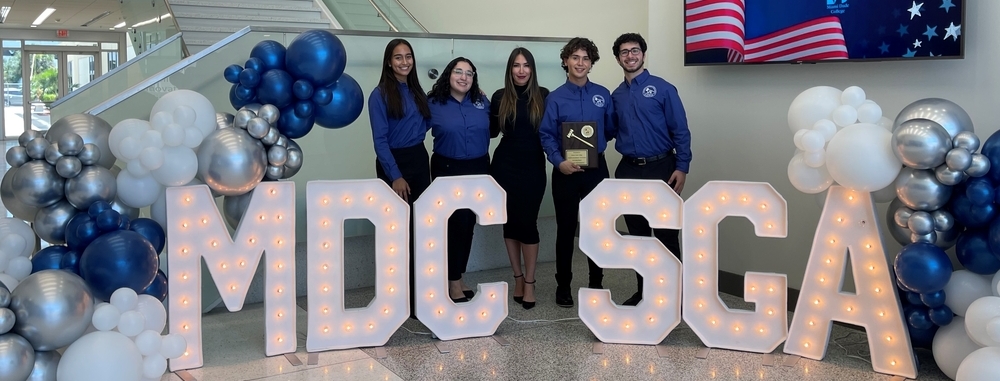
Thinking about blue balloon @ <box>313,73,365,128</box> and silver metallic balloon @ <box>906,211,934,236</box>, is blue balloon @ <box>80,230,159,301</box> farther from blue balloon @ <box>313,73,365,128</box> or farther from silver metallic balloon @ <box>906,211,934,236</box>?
silver metallic balloon @ <box>906,211,934,236</box>

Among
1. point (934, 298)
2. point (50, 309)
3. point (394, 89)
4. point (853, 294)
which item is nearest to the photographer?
point (50, 309)

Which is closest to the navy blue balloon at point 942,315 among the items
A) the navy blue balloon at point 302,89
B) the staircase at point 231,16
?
the navy blue balloon at point 302,89

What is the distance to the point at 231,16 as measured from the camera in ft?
26.3

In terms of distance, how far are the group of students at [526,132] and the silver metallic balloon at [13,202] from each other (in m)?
1.49

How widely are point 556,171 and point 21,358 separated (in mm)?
2567

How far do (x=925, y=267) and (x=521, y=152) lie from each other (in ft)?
6.36

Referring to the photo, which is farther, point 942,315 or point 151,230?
point 151,230

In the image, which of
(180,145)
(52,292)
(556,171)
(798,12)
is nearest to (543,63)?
(556,171)

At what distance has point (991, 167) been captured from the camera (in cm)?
299

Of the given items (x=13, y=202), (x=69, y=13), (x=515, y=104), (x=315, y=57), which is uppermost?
(x=69, y=13)

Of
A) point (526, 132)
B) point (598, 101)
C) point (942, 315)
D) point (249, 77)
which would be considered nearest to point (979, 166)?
point (942, 315)

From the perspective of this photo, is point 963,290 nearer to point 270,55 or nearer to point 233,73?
point 270,55

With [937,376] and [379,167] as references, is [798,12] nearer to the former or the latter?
[937,376]

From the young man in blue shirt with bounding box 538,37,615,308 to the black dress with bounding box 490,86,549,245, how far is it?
8 centimetres
